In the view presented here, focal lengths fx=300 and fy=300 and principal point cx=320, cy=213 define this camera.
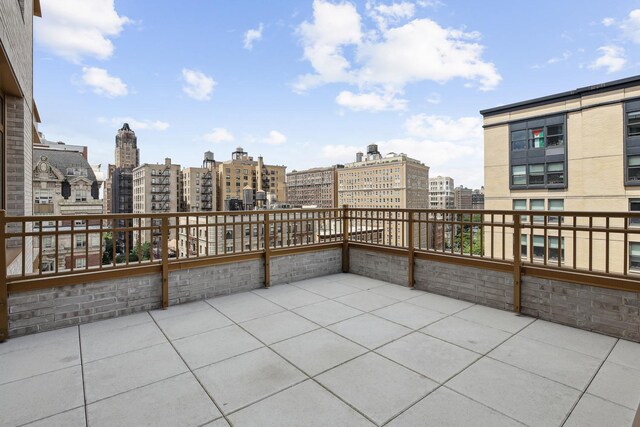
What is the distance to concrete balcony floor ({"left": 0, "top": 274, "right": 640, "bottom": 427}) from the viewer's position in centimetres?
189

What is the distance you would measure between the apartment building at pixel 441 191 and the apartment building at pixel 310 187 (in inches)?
1106

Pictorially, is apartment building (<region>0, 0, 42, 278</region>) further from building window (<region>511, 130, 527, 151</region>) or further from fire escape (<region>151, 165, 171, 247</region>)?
fire escape (<region>151, 165, 171, 247</region>)

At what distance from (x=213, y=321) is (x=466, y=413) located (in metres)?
2.74

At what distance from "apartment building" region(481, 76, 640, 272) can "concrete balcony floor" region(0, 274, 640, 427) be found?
15.7m

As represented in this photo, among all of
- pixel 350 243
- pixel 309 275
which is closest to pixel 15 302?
pixel 309 275

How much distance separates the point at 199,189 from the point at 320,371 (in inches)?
2599

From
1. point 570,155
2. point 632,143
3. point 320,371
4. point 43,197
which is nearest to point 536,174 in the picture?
point 570,155

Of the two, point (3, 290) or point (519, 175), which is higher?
point (519, 175)

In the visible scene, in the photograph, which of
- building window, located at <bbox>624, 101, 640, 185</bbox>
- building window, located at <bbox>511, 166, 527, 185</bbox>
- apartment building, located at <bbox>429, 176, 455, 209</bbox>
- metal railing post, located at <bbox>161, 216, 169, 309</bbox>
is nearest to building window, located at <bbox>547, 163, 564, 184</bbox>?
building window, located at <bbox>511, 166, 527, 185</bbox>

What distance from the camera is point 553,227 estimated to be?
344cm

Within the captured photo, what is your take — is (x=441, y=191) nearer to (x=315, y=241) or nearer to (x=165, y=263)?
(x=315, y=241)

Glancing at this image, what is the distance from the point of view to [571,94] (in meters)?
18.0

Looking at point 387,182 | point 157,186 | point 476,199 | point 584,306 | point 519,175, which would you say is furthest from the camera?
point 476,199

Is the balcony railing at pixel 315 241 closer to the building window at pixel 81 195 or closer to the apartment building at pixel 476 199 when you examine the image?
the building window at pixel 81 195
